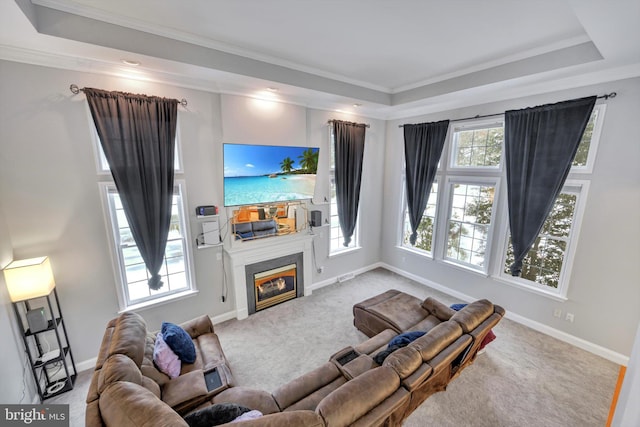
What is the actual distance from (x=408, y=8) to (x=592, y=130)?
2.72m

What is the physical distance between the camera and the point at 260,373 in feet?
9.16

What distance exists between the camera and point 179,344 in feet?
7.42

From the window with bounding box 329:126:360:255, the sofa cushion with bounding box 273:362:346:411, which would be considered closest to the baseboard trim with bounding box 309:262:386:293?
the window with bounding box 329:126:360:255

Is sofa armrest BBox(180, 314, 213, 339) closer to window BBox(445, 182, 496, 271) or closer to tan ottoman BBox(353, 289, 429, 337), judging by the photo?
tan ottoman BBox(353, 289, 429, 337)

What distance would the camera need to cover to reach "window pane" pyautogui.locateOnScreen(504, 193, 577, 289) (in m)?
3.20

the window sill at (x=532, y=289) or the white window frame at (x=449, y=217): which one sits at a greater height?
the white window frame at (x=449, y=217)

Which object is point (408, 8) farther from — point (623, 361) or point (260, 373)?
point (623, 361)

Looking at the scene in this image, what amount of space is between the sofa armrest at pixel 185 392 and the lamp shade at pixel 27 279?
1517 mm

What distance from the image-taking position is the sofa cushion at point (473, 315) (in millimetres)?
2246

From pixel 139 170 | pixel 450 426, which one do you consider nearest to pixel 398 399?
pixel 450 426

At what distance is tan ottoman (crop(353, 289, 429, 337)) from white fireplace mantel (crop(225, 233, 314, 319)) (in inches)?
57.0

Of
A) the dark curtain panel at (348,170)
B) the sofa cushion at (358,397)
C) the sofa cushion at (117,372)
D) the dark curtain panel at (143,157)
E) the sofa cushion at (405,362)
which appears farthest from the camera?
the dark curtain panel at (348,170)

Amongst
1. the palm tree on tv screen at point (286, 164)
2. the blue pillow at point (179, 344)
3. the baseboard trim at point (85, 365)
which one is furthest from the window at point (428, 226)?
the baseboard trim at point (85, 365)

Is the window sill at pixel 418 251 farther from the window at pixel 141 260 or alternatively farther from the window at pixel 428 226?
A: the window at pixel 141 260
